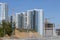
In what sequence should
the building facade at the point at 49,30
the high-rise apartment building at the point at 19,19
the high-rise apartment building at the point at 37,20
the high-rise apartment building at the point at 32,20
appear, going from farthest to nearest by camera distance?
the high-rise apartment building at the point at 19,19 → the building facade at the point at 49,30 → the high-rise apartment building at the point at 32,20 → the high-rise apartment building at the point at 37,20

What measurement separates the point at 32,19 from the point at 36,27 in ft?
5.57

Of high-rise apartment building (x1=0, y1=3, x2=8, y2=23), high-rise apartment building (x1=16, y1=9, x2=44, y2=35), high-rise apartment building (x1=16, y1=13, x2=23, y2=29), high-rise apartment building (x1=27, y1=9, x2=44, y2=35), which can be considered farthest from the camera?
high-rise apartment building (x1=16, y1=13, x2=23, y2=29)

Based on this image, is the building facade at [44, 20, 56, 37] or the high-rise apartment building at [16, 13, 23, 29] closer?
the building facade at [44, 20, 56, 37]

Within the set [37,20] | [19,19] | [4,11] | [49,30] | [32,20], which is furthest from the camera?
[19,19]

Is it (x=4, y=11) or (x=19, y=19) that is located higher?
(x=4, y=11)

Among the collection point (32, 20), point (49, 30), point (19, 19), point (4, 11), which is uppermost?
point (4, 11)

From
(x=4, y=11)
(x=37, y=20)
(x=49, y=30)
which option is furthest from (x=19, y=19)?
(x=49, y=30)

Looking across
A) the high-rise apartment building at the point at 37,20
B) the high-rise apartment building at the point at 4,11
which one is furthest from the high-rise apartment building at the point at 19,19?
the high-rise apartment building at the point at 4,11

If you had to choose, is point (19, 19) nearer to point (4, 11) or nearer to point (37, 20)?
point (37, 20)

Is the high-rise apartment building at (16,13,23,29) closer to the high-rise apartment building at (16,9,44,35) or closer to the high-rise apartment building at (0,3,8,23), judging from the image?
the high-rise apartment building at (16,9,44,35)

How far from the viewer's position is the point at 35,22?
29.1 meters

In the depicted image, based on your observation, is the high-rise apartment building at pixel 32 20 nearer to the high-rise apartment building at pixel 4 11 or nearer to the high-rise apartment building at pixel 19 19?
the high-rise apartment building at pixel 19 19

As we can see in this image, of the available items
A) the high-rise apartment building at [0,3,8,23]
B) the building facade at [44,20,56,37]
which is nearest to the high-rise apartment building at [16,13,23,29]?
the high-rise apartment building at [0,3,8,23]

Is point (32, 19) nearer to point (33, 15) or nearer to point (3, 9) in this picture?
point (33, 15)
